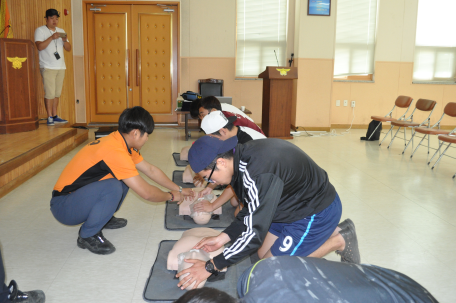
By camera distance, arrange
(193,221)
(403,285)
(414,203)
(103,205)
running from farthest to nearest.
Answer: (414,203) < (193,221) < (103,205) < (403,285)

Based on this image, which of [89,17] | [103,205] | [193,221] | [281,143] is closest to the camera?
[281,143]

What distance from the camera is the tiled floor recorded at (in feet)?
6.35

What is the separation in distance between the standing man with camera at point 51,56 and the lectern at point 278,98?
10.5 feet

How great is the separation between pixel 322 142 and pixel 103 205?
4833 millimetres

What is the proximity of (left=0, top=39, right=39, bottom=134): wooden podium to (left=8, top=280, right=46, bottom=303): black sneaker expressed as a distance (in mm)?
3528

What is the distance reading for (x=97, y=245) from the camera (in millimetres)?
2262

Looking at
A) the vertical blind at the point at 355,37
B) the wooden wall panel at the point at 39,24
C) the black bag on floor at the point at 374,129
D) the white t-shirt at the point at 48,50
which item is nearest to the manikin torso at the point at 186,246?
the wooden wall panel at the point at 39,24

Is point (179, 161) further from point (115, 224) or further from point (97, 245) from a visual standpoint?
point (97, 245)

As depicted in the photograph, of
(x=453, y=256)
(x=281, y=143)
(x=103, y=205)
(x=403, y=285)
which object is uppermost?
(x=281, y=143)

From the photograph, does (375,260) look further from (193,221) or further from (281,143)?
(193,221)

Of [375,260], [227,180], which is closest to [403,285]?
[227,180]

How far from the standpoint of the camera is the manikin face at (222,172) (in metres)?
1.52

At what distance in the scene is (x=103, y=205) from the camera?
2188 millimetres

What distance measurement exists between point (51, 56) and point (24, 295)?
4.73 metres
